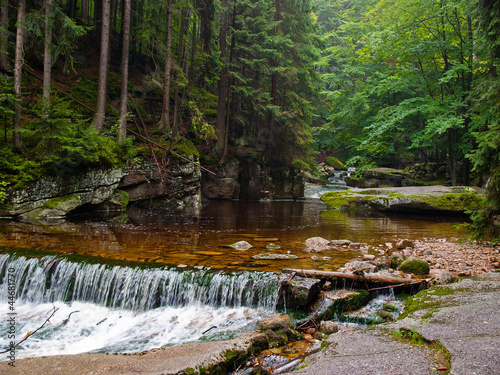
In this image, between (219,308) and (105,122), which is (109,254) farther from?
(105,122)

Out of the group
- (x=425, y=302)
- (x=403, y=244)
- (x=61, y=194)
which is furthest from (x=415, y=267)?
(x=61, y=194)

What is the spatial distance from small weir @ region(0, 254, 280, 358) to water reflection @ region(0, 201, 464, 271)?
0.91 metres

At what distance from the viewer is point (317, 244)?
359 inches

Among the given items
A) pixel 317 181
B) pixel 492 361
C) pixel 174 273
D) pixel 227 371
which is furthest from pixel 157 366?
pixel 317 181

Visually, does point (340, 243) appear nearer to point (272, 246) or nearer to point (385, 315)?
point (272, 246)

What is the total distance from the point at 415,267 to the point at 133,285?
5729mm

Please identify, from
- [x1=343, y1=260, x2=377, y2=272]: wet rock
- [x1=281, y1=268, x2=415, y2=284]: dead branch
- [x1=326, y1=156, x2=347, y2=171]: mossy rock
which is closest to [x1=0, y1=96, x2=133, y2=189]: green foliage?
[x1=281, y1=268, x2=415, y2=284]: dead branch

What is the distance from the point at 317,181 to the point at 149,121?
742 inches

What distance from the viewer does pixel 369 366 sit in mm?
2967

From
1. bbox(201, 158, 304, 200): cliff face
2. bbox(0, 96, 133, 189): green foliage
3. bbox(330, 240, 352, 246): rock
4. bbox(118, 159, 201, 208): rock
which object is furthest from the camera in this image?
bbox(201, 158, 304, 200): cliff face

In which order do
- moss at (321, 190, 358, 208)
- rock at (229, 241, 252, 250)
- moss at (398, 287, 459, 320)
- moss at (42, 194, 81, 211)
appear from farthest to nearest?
moss at (321, 190, 358, 208) < moss at (42, 194, 81, 211) < rock at (229, 241, 252, 250) < moss at (398, 287, 459, 320)

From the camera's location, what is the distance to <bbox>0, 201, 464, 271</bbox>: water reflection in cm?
759

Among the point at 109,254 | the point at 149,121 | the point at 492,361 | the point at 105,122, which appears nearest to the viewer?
the point at 492,361

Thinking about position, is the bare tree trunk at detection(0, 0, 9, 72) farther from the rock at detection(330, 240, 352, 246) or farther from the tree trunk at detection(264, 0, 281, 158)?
the tree trunk at detection(264, 0, 281, 158)
